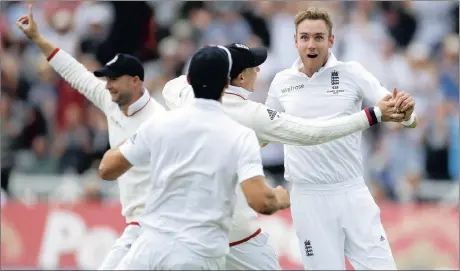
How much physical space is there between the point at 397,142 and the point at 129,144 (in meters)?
9.98

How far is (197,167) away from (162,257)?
68 cm

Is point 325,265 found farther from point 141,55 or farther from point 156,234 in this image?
point 141,55

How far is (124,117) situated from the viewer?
33.1 feet

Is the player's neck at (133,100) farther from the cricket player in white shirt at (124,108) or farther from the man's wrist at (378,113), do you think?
the man's wrist at (378,113)

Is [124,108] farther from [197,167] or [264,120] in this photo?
[197,167]

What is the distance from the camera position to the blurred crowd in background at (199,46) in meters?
17.2

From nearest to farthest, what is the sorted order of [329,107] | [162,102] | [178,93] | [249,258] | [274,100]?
[249,258] < [178,93] < [329,107] < [274,100] < [162,102]

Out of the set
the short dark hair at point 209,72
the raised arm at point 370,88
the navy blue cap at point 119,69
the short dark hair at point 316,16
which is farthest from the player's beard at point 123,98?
the short dark hair at point 209,72

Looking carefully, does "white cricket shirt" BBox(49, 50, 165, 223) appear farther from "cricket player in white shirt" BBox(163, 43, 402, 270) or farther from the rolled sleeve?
the rolled sleeve

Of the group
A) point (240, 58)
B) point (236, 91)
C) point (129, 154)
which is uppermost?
point (240, 58)

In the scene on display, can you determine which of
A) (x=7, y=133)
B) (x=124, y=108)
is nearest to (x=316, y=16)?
(x=124, y=108)

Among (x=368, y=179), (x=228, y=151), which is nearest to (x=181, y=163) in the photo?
(x=228, y=151)

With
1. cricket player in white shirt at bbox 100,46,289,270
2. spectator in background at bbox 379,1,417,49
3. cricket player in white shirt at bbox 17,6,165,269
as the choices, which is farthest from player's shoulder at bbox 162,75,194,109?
spectator in background at bbox 379,1,417,49

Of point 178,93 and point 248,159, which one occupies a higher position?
point 178,93
